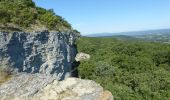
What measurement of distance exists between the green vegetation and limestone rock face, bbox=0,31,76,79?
1933 millimetres

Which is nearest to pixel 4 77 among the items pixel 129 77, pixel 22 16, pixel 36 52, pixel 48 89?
pixel 48 89

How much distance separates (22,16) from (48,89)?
21.8 meters

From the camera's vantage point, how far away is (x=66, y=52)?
49.6 meters

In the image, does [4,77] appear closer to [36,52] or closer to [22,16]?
[36,52]

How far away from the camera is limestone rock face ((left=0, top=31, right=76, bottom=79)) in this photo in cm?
3292

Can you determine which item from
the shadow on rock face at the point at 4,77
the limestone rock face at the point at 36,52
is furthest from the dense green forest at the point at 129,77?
the shadow on rock face at the point at 4,77

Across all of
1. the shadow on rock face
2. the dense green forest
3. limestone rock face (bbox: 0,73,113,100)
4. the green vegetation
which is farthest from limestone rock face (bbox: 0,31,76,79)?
the dense green forest

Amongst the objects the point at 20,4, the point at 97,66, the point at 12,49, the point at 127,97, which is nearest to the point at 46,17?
the point at 20,4

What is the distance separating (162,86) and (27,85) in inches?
1628

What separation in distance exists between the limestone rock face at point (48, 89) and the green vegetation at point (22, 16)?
51.6ft

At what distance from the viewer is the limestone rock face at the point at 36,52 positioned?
108 feet

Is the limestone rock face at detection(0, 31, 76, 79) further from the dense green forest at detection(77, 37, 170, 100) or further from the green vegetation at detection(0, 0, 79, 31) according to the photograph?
the dense green forest at detection(77, 37, 170, 100)

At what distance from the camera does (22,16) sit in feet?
133

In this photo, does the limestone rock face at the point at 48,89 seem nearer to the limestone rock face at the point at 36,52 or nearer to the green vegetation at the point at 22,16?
the limestone rock face at the point at 36,52
